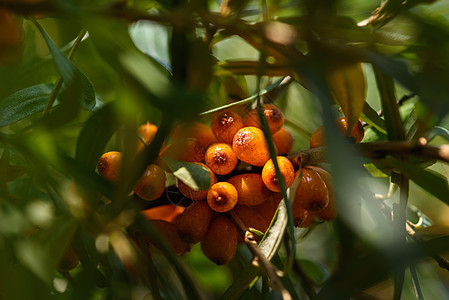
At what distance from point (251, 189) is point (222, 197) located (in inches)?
1.4

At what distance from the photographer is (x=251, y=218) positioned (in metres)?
0.54

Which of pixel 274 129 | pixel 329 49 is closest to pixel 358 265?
pixel 329 49

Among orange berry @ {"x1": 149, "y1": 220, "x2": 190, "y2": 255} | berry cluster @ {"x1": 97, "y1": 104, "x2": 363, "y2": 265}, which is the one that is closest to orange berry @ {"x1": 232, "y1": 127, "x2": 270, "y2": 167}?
berry cluster @ {"x1": 97, "y1": 104, "x2": 363, "y2": 265}

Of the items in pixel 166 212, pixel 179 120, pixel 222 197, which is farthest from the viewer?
pixel 166 212

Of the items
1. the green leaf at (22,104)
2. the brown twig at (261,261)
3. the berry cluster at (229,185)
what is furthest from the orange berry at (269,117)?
the green leaf at (22,104)

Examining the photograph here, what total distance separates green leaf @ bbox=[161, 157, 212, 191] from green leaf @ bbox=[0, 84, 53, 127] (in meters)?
0.14

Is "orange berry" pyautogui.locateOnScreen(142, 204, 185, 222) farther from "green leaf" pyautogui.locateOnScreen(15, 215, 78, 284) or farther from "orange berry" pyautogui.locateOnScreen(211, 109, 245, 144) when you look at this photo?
"green leaf" pyautogui.locateOnScreen(15, 215, 78, 284)

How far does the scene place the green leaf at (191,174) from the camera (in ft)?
1.39

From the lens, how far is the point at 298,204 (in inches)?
20.5

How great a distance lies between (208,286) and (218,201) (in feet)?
0.96

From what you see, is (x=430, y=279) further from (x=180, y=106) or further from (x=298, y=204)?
(x=180, y=106)

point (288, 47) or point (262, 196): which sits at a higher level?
point (288, 47)

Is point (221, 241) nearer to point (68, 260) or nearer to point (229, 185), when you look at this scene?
point (229, 185)

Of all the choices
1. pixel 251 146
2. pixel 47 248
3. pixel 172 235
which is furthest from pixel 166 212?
pixel 47 248
